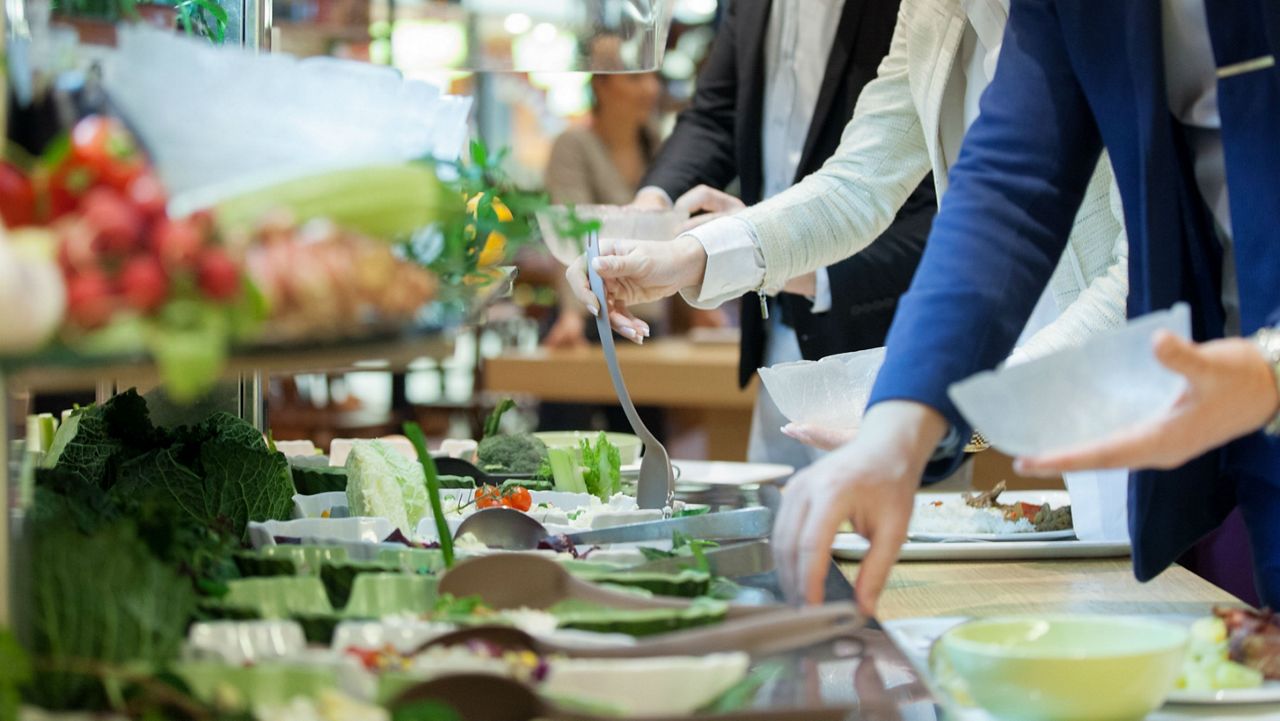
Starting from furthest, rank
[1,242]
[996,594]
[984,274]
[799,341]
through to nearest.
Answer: [799,341] → [996,594] → [984,274] → [1,242]

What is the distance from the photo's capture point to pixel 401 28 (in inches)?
80.7

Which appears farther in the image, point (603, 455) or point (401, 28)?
point (401, 28)

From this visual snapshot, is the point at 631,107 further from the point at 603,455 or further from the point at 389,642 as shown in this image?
the point at 389,642

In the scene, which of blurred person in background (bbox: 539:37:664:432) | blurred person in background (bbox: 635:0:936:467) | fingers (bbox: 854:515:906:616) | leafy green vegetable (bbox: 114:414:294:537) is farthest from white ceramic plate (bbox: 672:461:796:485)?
blurred person in background (bbox: 539:37:664:432)

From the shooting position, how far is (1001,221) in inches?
51.5

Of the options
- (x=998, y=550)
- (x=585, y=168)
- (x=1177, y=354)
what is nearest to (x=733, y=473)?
(x=998, y=550)

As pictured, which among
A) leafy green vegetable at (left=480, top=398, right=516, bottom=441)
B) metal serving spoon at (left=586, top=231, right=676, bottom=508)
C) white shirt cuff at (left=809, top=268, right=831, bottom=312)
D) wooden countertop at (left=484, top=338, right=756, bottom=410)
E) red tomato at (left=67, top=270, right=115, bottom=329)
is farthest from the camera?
wooden countertop at (left=484, top=338, right=756, bottom=410)

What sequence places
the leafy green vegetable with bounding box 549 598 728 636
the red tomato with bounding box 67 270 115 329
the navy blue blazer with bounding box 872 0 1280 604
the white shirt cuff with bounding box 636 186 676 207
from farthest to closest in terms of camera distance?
1. the white shirt cuff with bounding box 636 186 676 207
2. the navy blue blazer with bounding box 872 0 1280 604
3. the leafy green vegetable with bounding box 549 598 728 636
4. the red tomato with bounding box 67 270 115 329

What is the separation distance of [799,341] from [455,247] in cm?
177

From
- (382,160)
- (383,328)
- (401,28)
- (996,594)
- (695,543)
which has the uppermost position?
(401,28)

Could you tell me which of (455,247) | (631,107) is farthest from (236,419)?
(631,107)

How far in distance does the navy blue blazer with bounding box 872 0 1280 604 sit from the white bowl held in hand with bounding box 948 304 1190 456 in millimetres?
232

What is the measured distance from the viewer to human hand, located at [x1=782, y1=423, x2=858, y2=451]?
1.53 meters

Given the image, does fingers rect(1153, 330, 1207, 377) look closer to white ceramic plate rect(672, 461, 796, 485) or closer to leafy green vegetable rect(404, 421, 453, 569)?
leafy green vegetable rect(404, 421, 453, 569)
